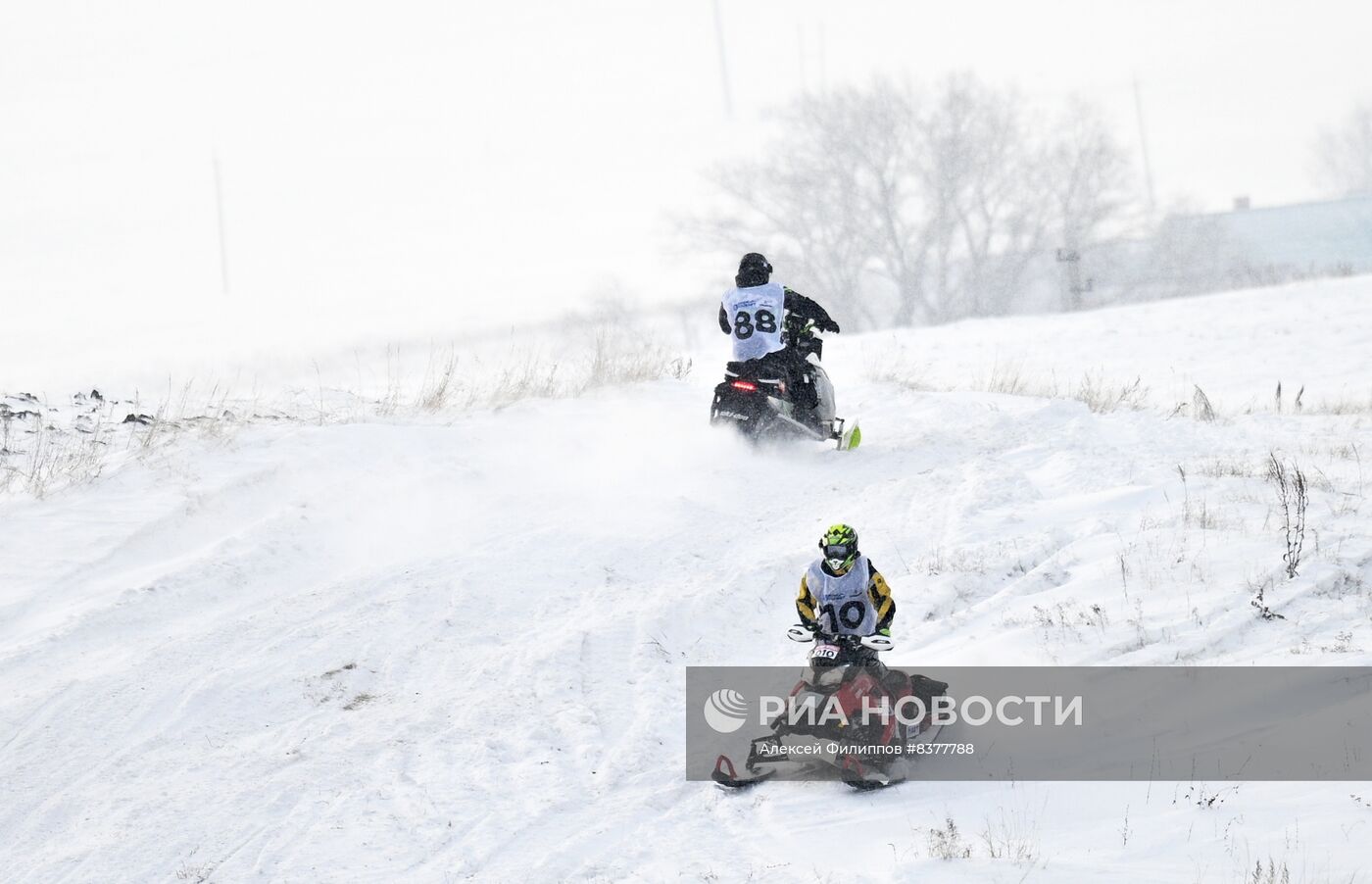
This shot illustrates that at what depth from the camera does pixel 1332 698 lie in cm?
639

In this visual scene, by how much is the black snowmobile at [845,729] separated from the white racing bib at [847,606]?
0.13 metres

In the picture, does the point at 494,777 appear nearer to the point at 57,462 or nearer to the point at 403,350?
the point at 57,462

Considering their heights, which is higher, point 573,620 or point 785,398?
point 785,398

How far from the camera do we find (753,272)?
489 inches

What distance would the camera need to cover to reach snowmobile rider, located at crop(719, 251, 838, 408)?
12.4 metres

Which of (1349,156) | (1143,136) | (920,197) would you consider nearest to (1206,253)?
(920,197)

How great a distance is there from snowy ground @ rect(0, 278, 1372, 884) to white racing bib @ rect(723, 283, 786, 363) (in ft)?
3.31

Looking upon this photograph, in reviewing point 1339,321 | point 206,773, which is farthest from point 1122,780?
point 1339,321

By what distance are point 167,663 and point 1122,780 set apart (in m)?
5.29

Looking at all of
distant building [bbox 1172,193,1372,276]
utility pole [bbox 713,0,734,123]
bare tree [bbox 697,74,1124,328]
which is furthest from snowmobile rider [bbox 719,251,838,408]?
utility pole [bbox 713,0,734,123]

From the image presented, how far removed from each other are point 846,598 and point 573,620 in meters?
2.06

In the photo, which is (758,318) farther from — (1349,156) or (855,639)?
(1349,156)

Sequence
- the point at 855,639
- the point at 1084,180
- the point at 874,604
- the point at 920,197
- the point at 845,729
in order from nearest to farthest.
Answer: the point at 845,729
the point at 855,639
the point at 874,604
the point at 1084,180
the point at 920,197

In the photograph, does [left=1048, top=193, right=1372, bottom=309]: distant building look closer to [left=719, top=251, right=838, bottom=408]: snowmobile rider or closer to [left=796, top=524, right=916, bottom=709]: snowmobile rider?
[left=719, top=251, right=838, bottom=408]: snowmobile rider
